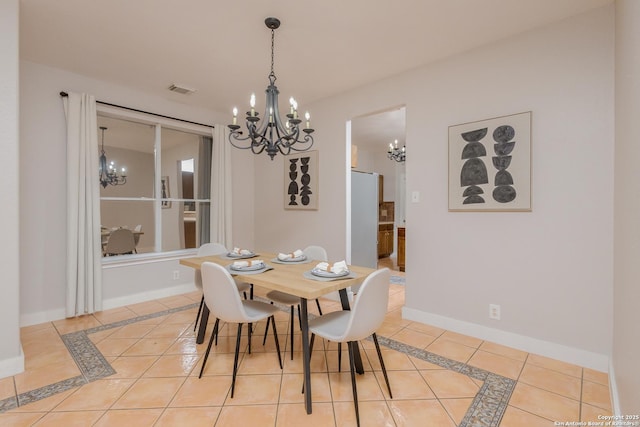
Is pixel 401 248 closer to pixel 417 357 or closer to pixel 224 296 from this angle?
pixel 417 357

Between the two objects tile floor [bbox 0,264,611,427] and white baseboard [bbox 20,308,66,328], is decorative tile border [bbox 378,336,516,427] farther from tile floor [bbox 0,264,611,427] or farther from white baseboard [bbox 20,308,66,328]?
white baseboard [bbox 20,308,66,328]

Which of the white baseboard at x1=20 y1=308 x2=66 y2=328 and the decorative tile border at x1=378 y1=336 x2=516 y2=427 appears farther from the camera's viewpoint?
the white baseboard at x1=20 y1=308 x2=66 y2=328

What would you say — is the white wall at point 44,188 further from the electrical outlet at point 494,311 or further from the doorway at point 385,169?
the electrical outlet at point 494,311

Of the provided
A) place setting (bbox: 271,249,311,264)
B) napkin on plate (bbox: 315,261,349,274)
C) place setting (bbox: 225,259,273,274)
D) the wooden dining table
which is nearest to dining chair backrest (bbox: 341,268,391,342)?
the wooden dining table

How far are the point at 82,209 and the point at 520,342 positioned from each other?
4.17 m

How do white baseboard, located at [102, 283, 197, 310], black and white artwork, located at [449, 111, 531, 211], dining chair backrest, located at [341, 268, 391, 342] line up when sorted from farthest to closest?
white baseboard, located at [102, 283, 197, 310]
black and white artwork, located at [449, 111, 531, 211]
dining chair backrest, located at [341, 268, 391, 342]

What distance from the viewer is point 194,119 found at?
13.6 ft

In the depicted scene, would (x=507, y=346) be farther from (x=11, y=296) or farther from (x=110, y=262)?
(x=110, y=262)

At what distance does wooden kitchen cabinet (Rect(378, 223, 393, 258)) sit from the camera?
6.59 metres

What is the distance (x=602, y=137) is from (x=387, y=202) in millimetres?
5163

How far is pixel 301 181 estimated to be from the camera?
13.4 ft

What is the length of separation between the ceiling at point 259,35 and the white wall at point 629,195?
81 centimetres

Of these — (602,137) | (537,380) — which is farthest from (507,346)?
(602,137)

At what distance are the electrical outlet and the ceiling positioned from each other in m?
2.20
